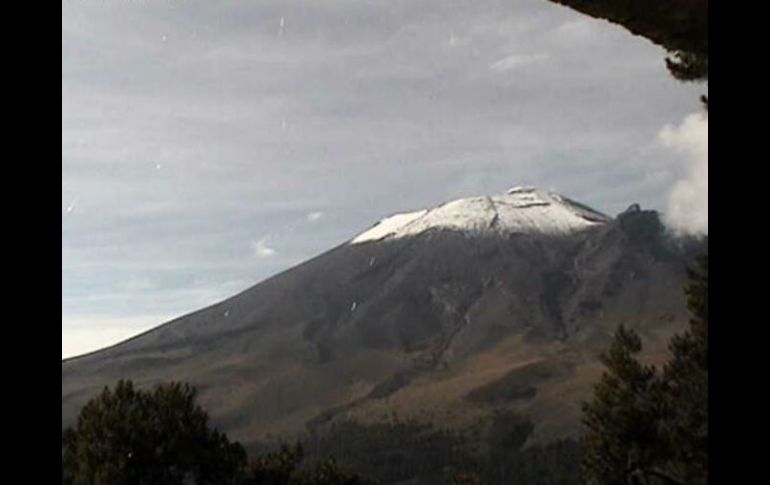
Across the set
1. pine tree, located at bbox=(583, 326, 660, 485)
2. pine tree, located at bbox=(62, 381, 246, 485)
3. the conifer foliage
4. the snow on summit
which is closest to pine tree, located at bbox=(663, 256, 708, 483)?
the conifer foliage

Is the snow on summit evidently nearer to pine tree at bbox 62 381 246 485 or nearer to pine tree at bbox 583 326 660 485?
pine tree at bbox 62 381 246 485

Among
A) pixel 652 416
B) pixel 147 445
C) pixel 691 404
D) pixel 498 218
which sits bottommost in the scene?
pixel 147 445

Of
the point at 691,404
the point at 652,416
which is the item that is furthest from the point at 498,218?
the point at 691,404

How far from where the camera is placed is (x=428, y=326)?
71125 mm

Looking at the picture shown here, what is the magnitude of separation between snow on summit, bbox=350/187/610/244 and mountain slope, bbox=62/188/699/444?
276 mm

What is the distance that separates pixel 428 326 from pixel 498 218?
54.8ft

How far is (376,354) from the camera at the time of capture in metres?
68.1

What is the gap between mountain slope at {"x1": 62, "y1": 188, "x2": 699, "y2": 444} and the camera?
60250mm

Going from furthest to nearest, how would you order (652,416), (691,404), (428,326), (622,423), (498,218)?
(498,218), (428,326), (622,423), (652,416), (691,404)

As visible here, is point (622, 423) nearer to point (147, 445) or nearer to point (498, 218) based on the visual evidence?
point (147, 445)

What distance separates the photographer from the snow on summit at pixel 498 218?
7925 centimetres

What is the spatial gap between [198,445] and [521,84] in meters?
69.4
